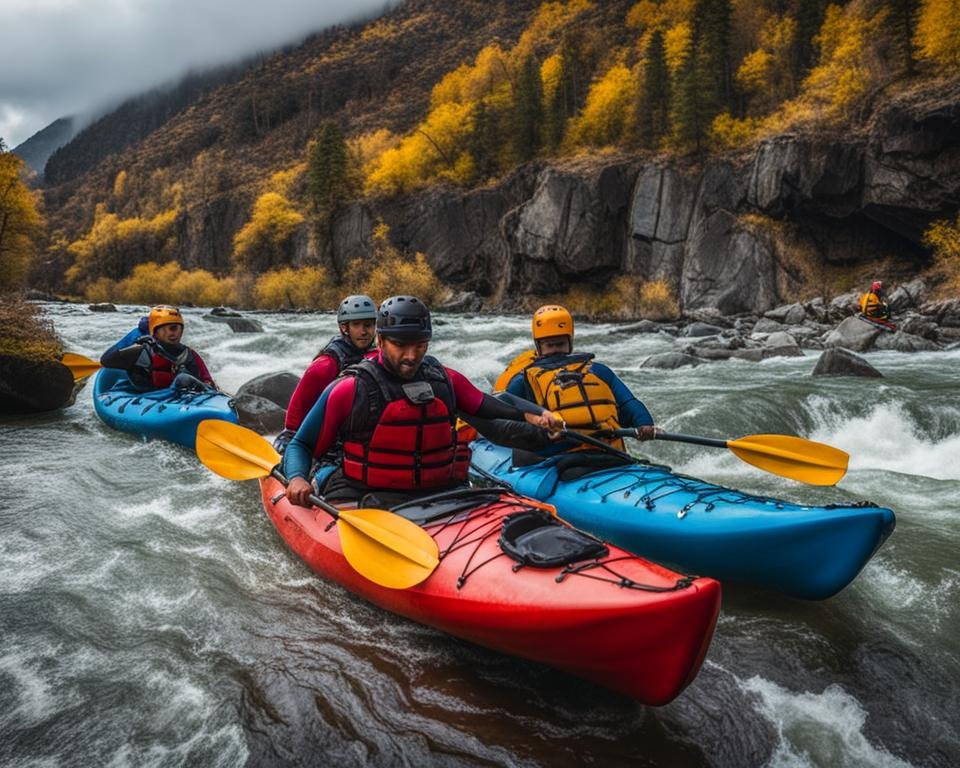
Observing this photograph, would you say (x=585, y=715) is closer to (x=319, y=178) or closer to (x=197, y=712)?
(x=197, y=712)

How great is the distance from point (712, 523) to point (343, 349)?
2.65m

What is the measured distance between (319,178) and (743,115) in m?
21.7

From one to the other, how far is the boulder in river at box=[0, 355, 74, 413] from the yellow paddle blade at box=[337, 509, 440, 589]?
6.66 meters

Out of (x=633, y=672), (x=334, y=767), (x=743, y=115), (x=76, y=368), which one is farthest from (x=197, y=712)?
(x=743, y=115)

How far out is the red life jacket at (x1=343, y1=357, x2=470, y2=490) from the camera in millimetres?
2910

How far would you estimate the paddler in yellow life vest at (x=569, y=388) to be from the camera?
13.2 ft

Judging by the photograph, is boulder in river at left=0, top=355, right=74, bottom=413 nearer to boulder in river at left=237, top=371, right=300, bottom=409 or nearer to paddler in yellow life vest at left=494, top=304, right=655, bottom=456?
boulder in river at left=237, top=371, right=300, bottom=409

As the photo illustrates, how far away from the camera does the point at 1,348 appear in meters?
7.25

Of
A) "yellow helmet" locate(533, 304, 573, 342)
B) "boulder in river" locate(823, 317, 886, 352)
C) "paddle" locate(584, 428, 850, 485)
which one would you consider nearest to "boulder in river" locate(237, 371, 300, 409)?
"yellow helmet" locate(533, 304, 573, 342)

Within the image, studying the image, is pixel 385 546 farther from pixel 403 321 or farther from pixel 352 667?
pixel 403 321

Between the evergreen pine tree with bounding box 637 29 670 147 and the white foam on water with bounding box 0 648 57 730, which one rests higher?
the evergreen pine tree with bounding box 637 29 670 147

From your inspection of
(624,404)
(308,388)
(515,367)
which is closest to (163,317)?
(308,388)

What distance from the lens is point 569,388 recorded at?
403 centimetres

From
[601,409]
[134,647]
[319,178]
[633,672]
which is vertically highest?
[319,178]
